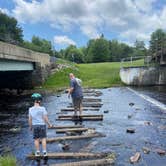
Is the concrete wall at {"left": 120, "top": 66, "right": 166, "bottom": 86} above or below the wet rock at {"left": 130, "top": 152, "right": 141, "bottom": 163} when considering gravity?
above

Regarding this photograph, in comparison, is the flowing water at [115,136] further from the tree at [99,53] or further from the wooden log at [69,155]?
the tree at [99,53]

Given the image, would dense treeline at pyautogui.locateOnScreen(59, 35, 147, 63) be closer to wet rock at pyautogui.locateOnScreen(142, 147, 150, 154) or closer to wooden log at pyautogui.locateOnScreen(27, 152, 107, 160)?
wet rock at pyautogui.locateOnScreen(142, 147, 150, 154)

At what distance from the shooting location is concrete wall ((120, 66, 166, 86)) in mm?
41625

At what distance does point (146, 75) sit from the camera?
137ft

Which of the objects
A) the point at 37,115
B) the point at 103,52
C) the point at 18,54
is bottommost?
the point at 37,115

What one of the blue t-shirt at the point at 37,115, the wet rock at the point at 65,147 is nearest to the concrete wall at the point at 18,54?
the wet rock at the point at 65,147

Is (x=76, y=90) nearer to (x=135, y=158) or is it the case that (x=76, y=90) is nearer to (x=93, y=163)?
(x=135, y=158)

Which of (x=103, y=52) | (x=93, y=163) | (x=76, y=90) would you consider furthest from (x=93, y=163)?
(x=103, y=52)

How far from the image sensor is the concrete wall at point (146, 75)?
137 ft

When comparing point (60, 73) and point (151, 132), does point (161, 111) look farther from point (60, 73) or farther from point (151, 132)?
point (60, 73)

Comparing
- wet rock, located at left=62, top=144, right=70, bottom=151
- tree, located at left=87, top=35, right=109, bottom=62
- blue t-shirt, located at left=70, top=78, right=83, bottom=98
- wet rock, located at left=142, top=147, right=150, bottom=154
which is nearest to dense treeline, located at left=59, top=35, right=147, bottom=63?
tree, located at left=87, top=35, right=109, bottom=62

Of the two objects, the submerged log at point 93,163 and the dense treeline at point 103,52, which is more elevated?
the dense treeline at point 103,52

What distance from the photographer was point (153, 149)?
12.1m

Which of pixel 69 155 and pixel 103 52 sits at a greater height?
pixel 103 52
